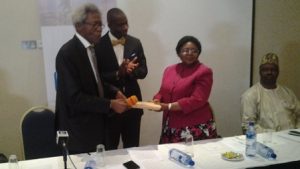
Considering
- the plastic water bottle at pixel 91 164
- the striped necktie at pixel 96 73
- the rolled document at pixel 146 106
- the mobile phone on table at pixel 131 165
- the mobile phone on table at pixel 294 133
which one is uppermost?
the striped necktie at pixel 96 73

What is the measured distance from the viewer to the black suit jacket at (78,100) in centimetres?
205

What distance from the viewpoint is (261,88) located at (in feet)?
9.96

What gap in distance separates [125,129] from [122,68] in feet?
1.73

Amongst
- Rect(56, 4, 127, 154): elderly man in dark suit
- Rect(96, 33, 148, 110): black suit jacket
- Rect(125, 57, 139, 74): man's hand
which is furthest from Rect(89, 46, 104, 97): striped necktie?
Rect(125, 57, 139, 74): man's hand

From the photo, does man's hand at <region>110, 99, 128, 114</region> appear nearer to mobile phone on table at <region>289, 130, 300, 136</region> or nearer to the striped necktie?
the striped necktie

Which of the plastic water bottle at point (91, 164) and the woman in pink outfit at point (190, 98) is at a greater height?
the woman in pink outfit at point (190, 98)

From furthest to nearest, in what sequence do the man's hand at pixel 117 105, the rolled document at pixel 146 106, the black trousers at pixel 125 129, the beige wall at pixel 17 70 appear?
the beige wall at pixel 17 70 → the black trousers at pixel 125 129 → the rolled document at pixel 146 106 → the man's hand at pixel 117 105

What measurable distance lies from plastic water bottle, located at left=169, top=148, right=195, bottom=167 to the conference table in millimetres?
27

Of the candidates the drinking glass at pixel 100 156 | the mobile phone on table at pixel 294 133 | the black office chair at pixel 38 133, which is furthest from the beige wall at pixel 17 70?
the mobile phone on table at pixel 294 133

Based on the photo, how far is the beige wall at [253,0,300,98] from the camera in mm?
3568

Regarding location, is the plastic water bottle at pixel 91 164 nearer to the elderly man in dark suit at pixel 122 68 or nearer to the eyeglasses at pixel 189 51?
the elderly man in dark suit at pixel 122 68

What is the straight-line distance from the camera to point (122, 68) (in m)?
2.54

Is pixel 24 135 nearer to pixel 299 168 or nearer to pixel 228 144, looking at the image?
pixel 228 144

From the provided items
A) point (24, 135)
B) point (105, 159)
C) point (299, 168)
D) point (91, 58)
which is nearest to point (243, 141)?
point (299, 168)
